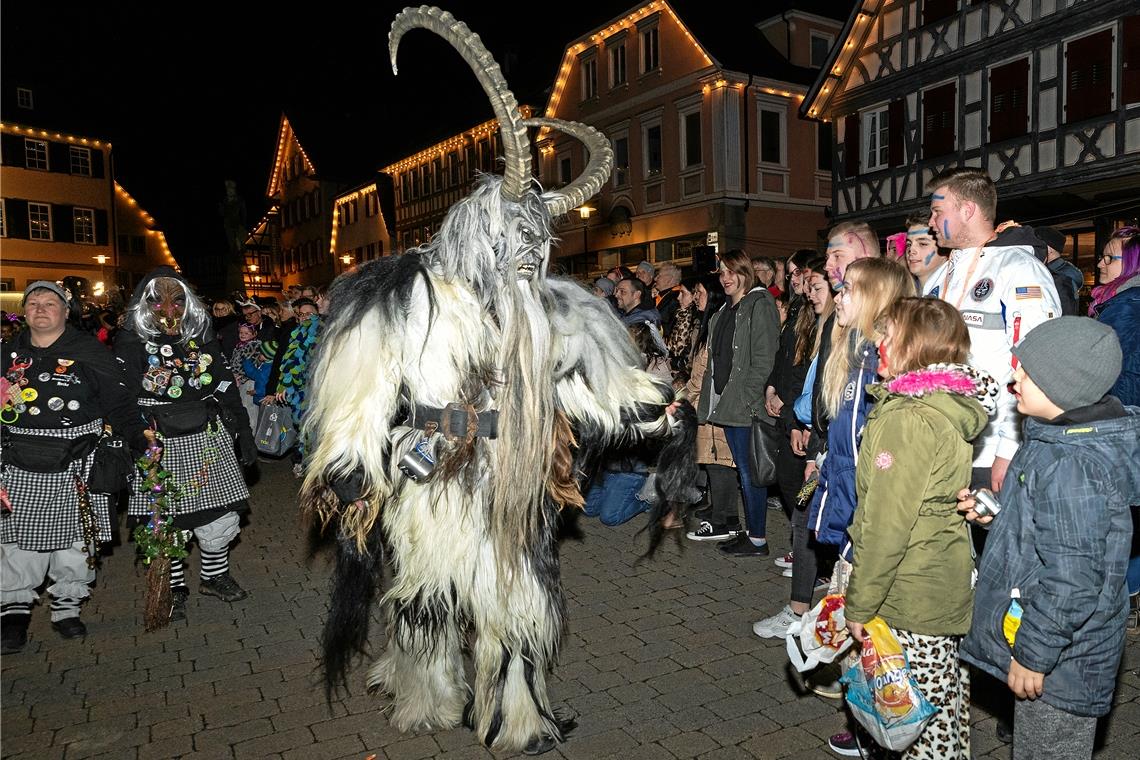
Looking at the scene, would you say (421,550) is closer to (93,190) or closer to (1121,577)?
(1121,577)

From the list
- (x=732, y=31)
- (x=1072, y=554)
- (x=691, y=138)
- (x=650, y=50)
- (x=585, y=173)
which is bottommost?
(x=1072, y=554)

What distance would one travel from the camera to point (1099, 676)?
2.37 metres

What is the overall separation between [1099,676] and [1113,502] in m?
0.55

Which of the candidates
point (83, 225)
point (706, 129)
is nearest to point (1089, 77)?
point (706, 129)

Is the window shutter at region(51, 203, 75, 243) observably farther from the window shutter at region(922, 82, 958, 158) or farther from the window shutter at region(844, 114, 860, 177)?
the window shutter at region(922, 82, 958, 158)

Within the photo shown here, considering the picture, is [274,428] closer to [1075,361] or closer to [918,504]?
[918,504]

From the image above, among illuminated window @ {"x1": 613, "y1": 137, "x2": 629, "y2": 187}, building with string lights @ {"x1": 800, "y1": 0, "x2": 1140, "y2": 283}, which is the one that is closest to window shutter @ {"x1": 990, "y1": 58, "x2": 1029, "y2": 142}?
building with string lights @ {"x1": 800, "y1": 0, "x2": 1140, "y2": 283}

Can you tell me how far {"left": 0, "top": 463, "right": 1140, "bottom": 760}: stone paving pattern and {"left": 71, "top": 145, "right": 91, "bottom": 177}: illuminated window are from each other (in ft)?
113

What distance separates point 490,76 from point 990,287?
238cm

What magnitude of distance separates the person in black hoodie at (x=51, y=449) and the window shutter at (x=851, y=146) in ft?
55.9

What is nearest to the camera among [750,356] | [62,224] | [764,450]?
[764,450]

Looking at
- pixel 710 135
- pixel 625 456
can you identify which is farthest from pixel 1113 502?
pixel 710 135

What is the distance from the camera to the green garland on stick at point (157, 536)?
471 cm

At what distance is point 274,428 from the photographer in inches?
340
